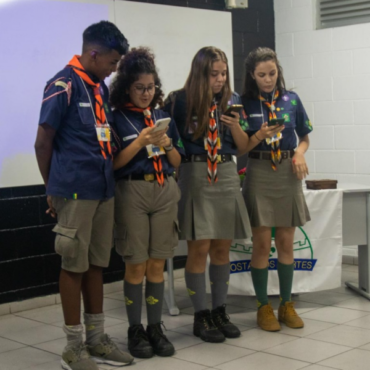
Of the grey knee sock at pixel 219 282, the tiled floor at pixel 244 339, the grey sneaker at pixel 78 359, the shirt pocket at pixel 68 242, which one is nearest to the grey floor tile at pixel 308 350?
the tiled floor at pixel 244 339

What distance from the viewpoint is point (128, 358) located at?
3.15 m

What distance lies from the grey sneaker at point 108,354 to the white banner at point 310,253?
3.89ft

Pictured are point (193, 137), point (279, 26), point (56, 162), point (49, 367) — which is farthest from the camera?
point (279, 26)

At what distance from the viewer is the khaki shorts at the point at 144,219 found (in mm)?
3172

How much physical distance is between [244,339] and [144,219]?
0.87 meters

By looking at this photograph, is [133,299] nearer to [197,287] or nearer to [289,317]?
[197,287]

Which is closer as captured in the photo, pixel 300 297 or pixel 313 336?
pixel 313 336

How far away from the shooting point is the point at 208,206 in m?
3.47

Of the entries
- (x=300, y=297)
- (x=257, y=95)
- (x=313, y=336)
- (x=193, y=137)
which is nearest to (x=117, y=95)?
(x=193, y=137)

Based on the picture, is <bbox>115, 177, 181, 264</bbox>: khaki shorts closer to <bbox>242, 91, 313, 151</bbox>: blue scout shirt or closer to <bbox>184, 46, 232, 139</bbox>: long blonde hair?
<bbox>184, 46, 232, 139</bbox>: long blonde hair

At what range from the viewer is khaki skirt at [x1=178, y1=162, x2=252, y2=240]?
3459 mm

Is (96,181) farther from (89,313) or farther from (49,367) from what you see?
(49,367)

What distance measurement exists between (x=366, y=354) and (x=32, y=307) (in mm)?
2204

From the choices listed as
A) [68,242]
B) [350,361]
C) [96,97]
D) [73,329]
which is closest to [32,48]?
[96,97]
